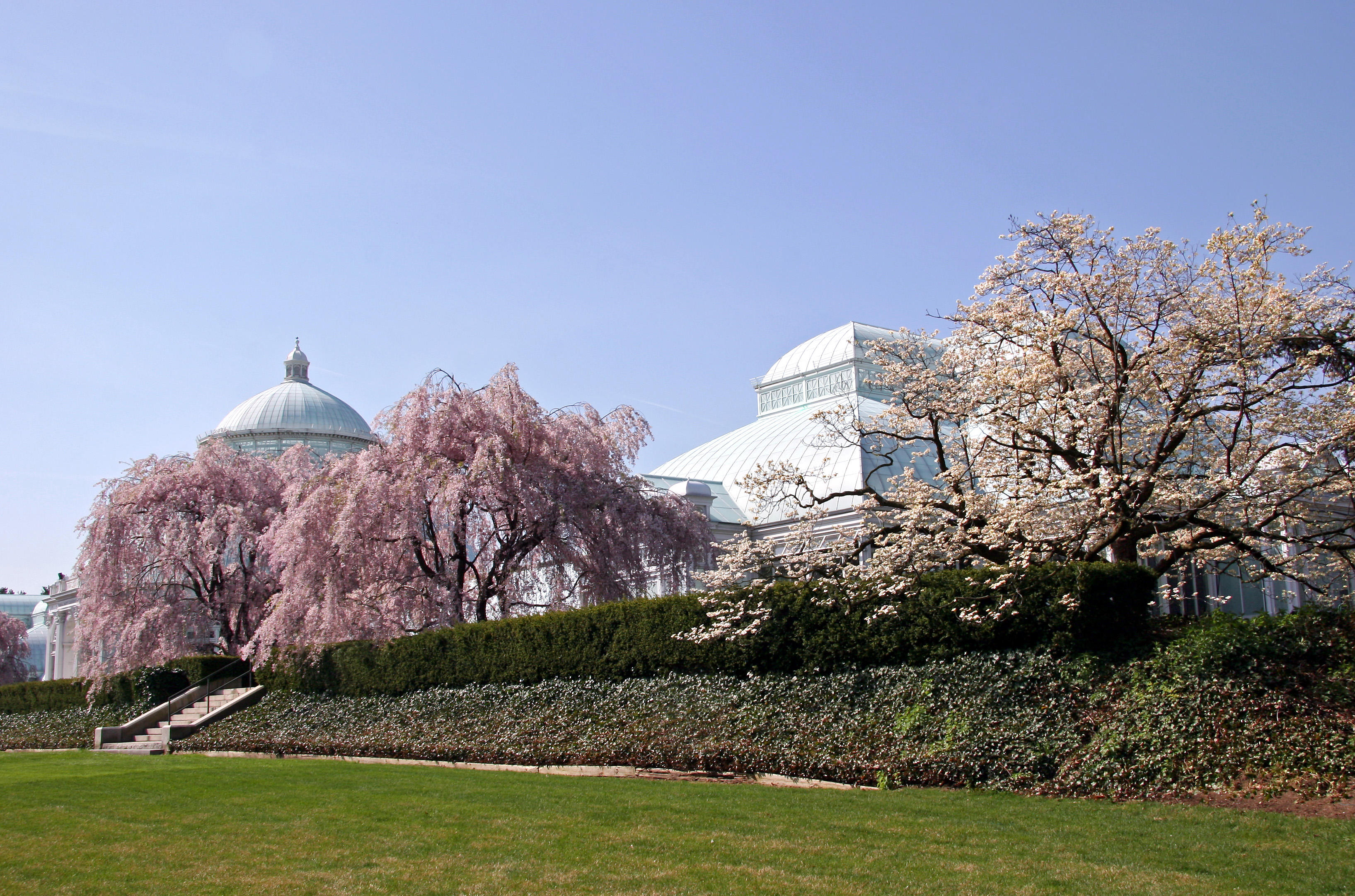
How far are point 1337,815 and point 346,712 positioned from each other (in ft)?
60.1

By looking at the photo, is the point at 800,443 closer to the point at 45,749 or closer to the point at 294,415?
the point at 45,749

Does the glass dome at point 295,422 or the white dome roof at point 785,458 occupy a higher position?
the glass dome at point 295,422

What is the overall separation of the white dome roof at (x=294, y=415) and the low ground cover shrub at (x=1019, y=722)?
152 feet

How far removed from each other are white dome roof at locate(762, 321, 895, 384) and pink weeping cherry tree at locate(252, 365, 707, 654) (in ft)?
51.8

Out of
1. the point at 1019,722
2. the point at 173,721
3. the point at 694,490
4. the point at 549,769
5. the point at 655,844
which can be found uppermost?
the point at 694,490

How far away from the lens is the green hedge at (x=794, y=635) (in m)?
12.8

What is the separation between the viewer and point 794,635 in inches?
602

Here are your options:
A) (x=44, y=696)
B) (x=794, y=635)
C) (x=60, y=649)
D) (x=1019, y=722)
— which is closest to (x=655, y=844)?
(x=1019, y=722)

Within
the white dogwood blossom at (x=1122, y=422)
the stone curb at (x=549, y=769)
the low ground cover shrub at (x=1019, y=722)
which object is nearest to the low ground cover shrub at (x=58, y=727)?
the stone curb at (x=549, y=769)

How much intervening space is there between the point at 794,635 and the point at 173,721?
1744 centimetres

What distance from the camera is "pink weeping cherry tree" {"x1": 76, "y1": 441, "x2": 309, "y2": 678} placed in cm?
2706

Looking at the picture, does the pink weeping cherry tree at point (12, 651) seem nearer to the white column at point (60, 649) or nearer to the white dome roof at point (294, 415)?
the white column at point (60, 649)

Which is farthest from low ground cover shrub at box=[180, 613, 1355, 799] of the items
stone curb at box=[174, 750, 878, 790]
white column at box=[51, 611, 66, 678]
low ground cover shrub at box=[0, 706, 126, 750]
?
white column at box=[51, 611, 66, 678]

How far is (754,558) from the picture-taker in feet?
56.1
